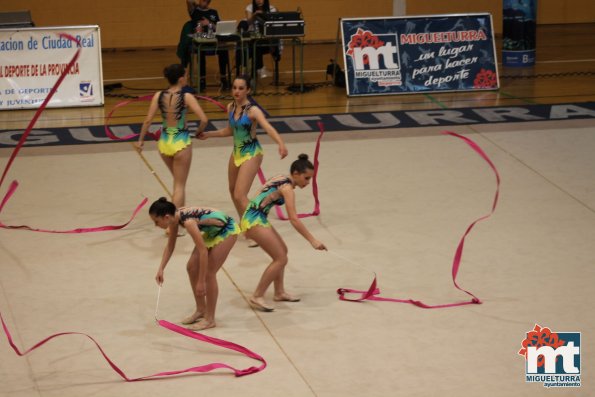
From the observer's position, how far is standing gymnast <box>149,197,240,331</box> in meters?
6.96

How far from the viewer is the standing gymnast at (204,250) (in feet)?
22.8

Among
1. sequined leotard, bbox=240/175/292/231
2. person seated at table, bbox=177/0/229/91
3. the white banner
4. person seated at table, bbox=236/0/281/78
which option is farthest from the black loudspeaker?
sequined leotard, bbox=240/175/292/231

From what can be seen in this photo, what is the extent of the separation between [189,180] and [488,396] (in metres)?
5.86

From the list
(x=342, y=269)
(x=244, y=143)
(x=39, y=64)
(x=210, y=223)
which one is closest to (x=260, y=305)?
(x=210, y=223)

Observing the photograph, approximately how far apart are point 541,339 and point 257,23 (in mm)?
10065
